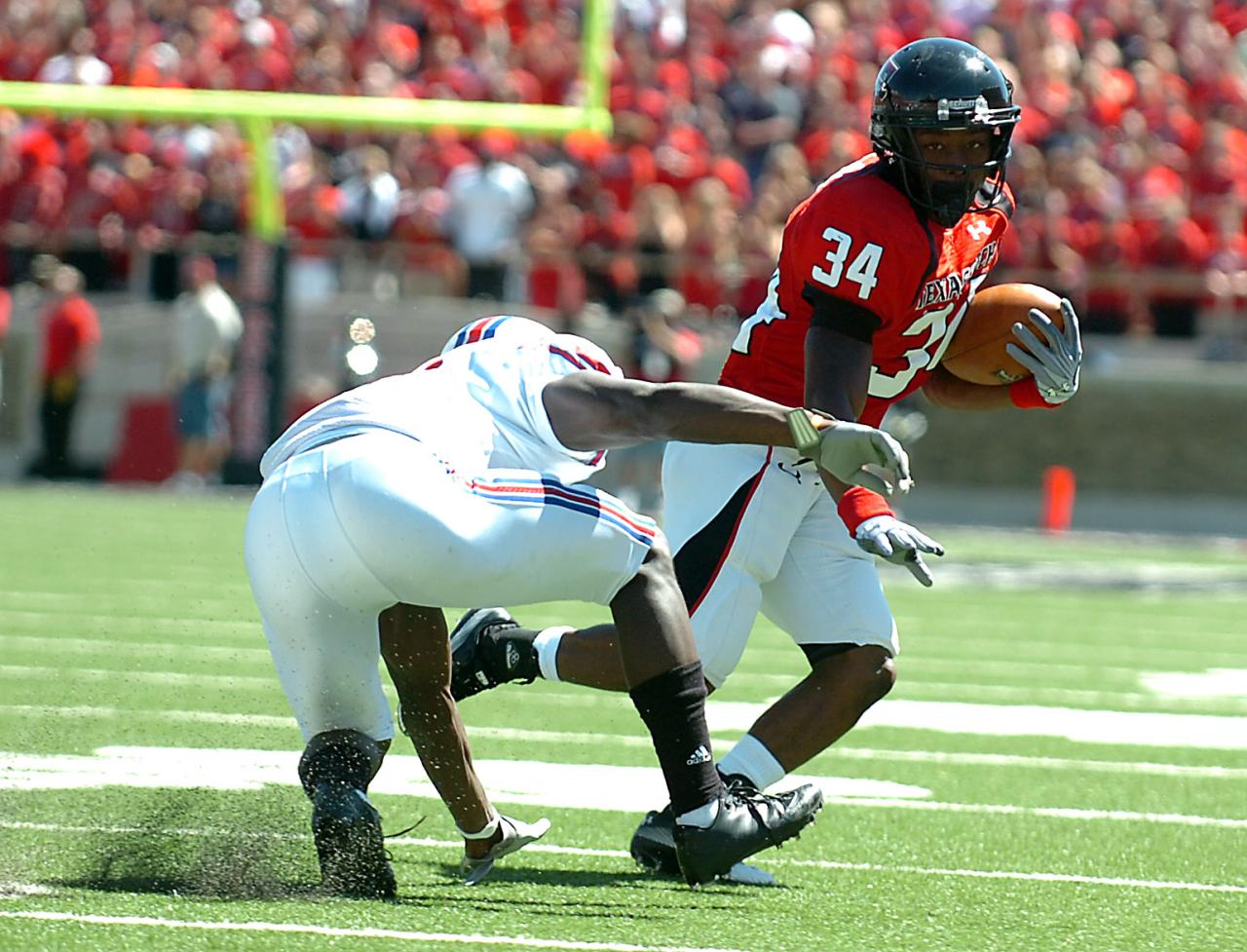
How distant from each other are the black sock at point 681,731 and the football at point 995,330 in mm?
1139

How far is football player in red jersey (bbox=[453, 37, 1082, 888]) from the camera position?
402 centimetres

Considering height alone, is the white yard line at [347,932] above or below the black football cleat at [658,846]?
above

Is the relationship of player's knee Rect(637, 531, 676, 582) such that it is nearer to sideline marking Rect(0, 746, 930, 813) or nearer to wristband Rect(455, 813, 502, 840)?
wristband Rect(455, 813, 502, 840)

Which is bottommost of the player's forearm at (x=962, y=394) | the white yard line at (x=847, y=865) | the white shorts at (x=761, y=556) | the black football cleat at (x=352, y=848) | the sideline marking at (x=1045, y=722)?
the sideline marking at (x=1045, y=722)

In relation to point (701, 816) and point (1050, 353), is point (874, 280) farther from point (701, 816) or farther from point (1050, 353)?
point (701, 816)

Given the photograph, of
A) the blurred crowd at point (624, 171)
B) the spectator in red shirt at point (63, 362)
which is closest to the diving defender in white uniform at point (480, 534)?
the blurred crowd at point (624, 171)

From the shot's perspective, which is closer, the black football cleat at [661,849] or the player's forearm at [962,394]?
the black football cleat at [661,849]

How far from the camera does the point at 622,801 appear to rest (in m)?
4.70

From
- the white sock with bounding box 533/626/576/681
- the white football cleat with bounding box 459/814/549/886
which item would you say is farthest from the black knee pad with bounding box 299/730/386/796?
the white sock with bounding box 533/626/576/681

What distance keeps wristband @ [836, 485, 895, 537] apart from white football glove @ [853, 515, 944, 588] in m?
0.03

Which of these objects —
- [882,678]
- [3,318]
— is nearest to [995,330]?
[882,678]

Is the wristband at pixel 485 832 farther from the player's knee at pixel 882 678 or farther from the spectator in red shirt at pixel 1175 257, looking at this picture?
the spectator in red shirt at pixel 1175 257

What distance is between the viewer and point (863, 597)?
14.0 feet

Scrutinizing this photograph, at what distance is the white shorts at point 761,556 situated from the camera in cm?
423
